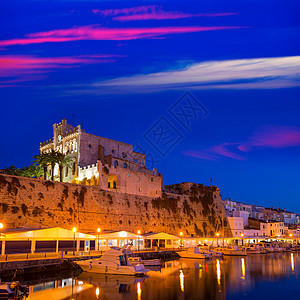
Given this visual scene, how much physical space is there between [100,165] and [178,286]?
29.8m

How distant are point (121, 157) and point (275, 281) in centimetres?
4209

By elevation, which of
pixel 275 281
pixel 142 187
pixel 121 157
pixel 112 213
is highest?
pixel 121 157

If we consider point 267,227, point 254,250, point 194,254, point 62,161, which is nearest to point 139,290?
point 194,254

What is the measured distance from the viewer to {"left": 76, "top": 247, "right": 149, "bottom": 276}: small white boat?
30.9m

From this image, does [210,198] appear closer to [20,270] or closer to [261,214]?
[261,214]

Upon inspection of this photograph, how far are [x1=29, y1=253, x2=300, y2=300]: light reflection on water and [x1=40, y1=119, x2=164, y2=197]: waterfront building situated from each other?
924 inches

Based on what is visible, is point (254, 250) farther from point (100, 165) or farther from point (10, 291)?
point (10, 291)

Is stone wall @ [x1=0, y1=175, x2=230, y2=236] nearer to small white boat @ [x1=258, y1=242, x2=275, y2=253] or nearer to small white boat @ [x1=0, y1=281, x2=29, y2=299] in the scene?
small white boat @ [x1=258, y1=242, x2=275, y2=253]

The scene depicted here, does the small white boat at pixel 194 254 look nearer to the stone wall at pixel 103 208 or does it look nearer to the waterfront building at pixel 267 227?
the stone wall at pixel 103 208

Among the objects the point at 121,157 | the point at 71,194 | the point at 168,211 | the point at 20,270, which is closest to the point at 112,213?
the point at 71,194

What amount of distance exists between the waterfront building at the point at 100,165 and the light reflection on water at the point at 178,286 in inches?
924

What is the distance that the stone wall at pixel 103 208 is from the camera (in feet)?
132

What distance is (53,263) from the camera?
31.4 meters

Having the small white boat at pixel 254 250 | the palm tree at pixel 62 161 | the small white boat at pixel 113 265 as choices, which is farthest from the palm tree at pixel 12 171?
the small white boat at pixel 254 250
